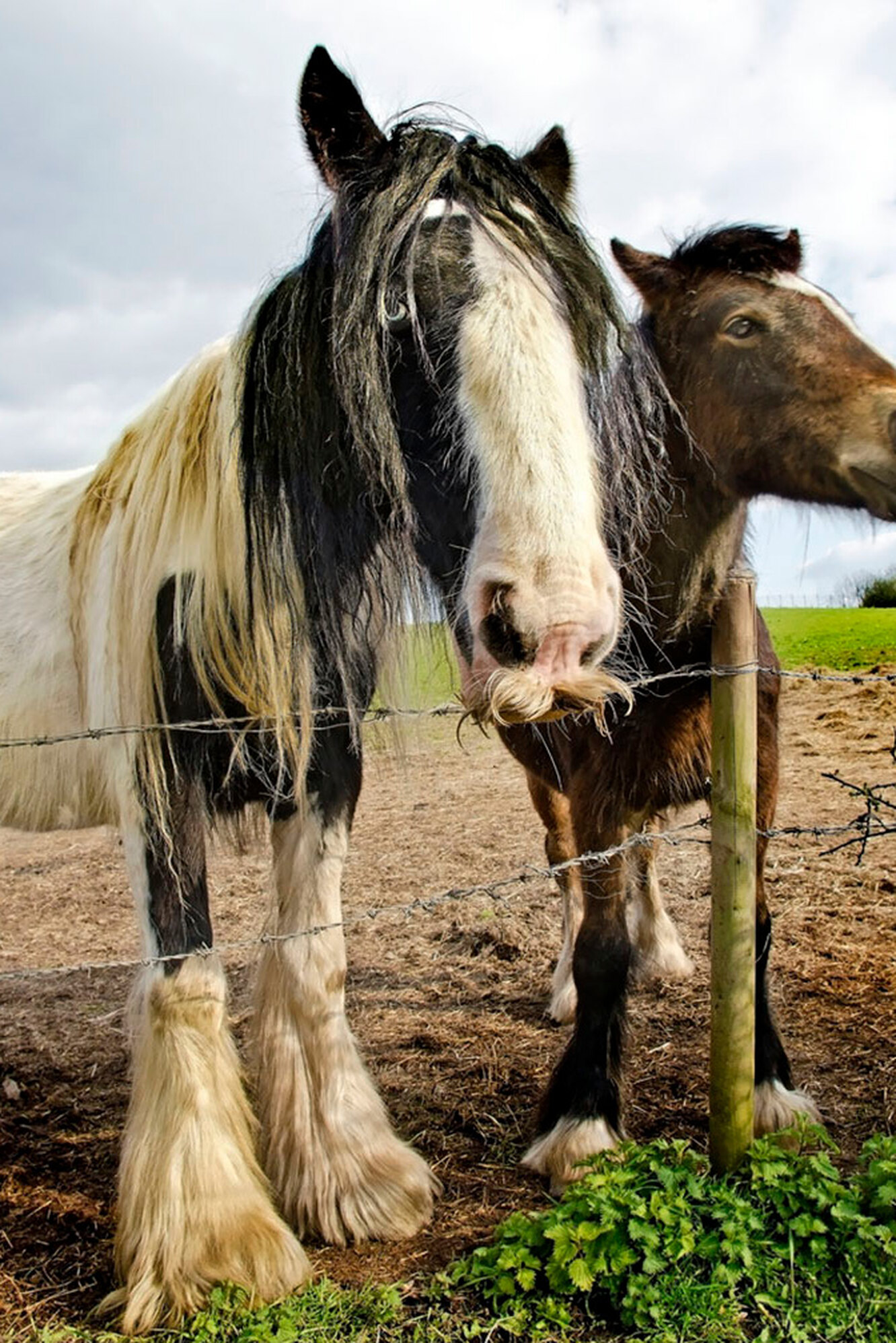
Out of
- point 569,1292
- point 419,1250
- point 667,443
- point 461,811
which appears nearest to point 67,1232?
point 419,1250

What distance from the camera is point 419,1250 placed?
257 centimetres

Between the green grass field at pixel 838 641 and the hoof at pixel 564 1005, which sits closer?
the hoof at pixel 564 1005

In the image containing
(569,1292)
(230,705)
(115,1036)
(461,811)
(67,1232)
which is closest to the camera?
(569,1292)

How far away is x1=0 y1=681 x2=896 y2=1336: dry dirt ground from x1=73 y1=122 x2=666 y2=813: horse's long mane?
1.91ft

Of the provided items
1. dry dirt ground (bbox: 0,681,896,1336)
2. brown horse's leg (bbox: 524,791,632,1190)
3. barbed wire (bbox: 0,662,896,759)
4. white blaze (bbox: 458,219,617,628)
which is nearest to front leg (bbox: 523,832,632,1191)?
brown horse's leg (bbox: 524,791,632,1190)

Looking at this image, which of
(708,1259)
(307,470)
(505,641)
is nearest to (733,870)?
(708,1259)

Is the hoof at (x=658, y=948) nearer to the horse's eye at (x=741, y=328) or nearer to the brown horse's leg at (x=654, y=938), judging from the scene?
the brown horse's leg at (x=654, y=938)

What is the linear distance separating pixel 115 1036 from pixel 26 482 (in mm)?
2380

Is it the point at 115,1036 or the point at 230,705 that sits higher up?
the point at 230,705

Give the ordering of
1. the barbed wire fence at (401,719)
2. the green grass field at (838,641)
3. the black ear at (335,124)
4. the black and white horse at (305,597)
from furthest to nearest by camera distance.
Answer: the green grass field at (838,641)
the barbed wire fence at (401,719)
the black ear at (335,124)
the black and white horse at (305,597)

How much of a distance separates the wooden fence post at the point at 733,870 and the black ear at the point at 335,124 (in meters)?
1.37

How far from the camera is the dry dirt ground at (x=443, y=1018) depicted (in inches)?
110

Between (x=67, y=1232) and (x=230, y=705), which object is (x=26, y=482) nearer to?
(x=230, y=705)

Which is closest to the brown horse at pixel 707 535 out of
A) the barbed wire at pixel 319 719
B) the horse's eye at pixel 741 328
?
the horse's eye at pixel 741 328
